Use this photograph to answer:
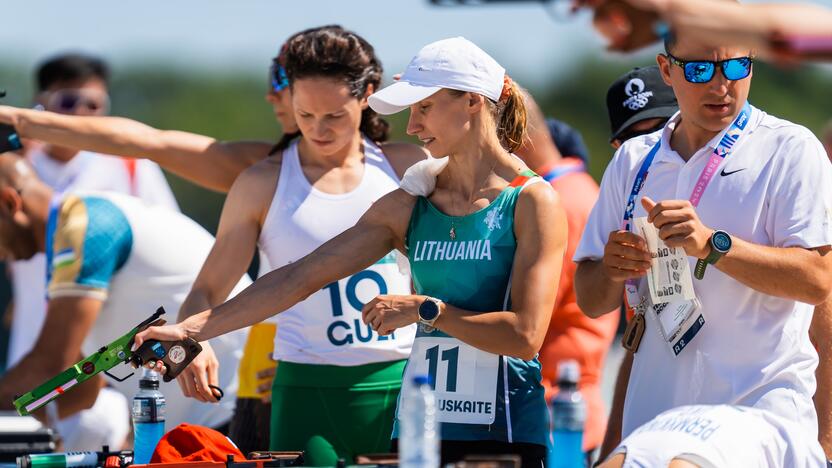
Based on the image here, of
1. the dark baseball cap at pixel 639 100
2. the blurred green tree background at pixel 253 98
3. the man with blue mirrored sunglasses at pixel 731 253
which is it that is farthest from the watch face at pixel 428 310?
the blurred green tree background at pixel 253 98

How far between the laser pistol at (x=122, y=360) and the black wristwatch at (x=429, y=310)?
0.71 m

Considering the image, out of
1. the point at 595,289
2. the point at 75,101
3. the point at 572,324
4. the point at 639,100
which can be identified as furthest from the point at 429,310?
the point at 75,101

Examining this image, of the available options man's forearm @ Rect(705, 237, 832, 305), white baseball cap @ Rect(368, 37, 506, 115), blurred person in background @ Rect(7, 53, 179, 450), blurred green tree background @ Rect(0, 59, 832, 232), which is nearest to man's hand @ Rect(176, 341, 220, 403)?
white baseball cap @ Rect(368, 37, 506, 115)

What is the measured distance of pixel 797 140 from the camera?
3.59 meters

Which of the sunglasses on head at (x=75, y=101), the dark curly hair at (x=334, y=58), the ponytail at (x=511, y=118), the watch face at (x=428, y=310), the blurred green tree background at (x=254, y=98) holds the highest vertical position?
the blurred green tree background at (x=254, y=98)

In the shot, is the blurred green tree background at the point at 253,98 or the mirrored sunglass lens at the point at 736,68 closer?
the mirrored sunglass lens at the point at 736,68

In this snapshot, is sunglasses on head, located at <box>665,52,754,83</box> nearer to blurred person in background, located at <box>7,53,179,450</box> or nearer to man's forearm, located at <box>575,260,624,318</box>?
man's forearm, located at <box>575,260,624,318</box>

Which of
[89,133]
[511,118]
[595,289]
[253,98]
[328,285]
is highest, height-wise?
[253,98]

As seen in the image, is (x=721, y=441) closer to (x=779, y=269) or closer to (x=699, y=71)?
(x=779, y=269)

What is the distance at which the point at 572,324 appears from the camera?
5512 millimetres

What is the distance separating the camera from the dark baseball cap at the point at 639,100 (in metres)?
4.62

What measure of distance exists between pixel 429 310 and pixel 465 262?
0.66 ft

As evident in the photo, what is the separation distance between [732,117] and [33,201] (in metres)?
3.60

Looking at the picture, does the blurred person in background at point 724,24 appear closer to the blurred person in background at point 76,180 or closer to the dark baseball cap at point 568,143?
the dark baseball cap at point 568,143
